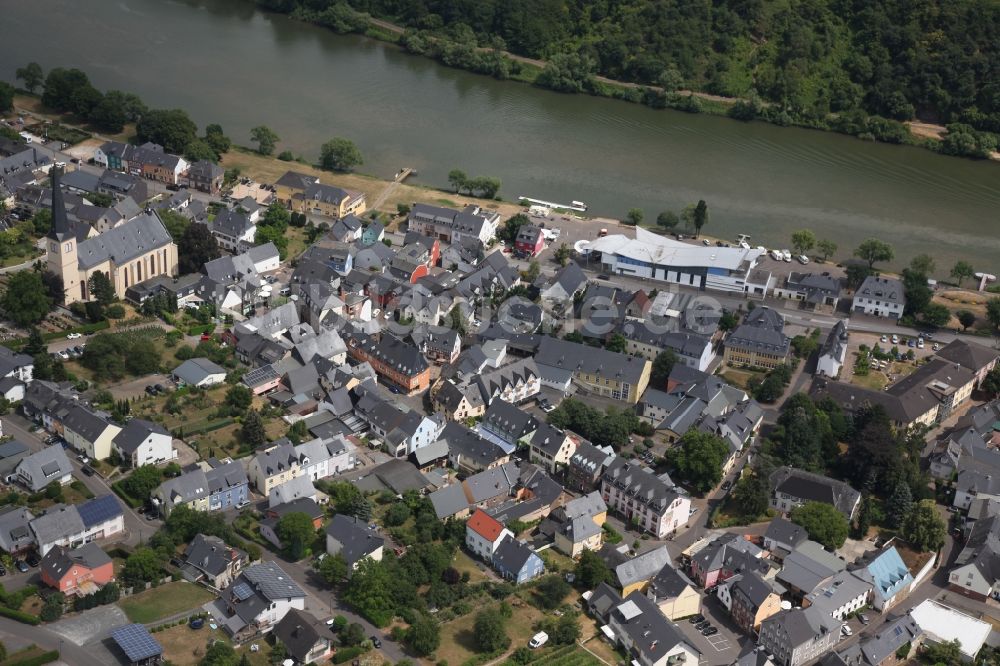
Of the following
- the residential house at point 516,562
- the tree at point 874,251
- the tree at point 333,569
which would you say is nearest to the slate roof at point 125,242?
the tree at point 333,569

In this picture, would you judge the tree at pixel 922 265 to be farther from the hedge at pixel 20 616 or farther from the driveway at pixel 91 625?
the hedge at pixel 20 616

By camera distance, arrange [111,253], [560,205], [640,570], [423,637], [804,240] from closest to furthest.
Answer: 1. [423,637]
2. [640,570]
3. [111,253]
4. [804,240]
5. [560,205]

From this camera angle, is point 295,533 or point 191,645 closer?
point 191,645

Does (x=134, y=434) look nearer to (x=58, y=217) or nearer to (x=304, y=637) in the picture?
(x=304, y=637)

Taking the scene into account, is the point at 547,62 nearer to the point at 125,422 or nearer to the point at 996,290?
the point at 996,290

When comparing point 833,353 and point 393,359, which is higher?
point 833,353

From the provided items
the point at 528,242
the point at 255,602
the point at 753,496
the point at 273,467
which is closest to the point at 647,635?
the point at 753,496

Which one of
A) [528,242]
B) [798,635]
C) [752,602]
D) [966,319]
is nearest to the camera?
[798,635]
